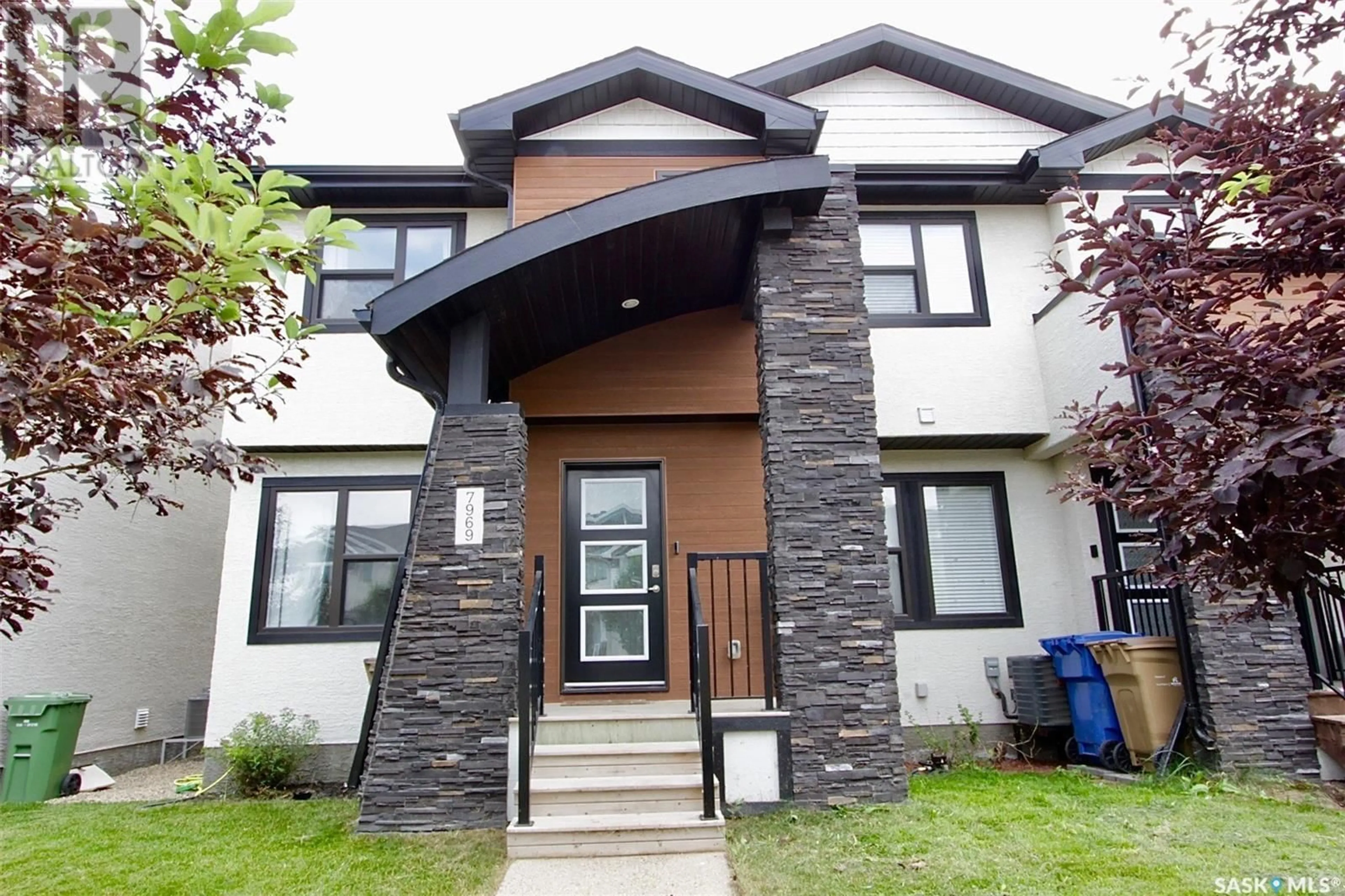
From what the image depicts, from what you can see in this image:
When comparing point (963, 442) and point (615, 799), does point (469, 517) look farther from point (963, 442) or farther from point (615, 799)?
point (963, 442)

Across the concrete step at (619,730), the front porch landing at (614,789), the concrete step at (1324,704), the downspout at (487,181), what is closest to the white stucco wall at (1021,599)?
the concrete step at (1324,704)

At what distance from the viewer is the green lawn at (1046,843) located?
12.3 feet

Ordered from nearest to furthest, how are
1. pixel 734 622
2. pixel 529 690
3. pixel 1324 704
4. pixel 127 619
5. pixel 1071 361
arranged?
pixel 529 690, pixel 1324 704, pixel 734 622, pixel 1071 361, pixel 127 619

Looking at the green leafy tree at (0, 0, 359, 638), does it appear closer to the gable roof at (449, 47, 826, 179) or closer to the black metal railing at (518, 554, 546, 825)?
the black metal railing at (518, 554, 546, 825)

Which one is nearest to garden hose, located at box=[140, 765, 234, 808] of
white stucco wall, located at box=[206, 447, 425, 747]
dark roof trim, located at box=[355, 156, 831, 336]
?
white stucco wall, located at box=[206, 447, 425, 747]

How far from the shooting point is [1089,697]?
6.49m

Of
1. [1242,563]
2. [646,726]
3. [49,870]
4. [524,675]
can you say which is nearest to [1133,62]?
[1242,563]

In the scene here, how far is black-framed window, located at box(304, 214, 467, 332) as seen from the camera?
799 centimetres

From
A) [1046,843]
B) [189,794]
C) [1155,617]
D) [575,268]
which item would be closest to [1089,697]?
[1155,617]

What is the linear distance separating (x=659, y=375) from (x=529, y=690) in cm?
326

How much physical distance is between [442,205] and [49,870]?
6.03 m

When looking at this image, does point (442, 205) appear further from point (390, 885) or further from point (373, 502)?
point (390, 885)

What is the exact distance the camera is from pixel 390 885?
4023 millimetres

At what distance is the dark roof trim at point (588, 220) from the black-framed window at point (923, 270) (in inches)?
101
